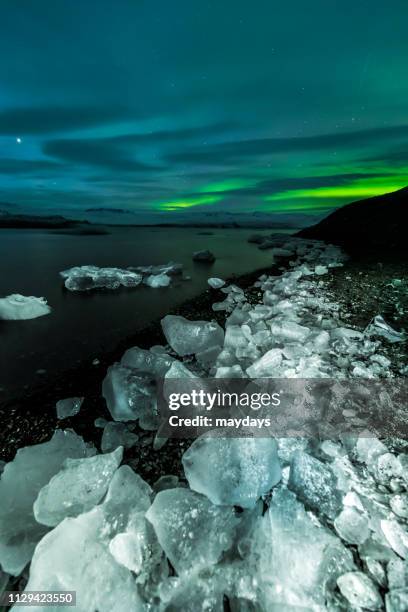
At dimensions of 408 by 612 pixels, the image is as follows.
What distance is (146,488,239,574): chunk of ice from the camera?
72 centimetres

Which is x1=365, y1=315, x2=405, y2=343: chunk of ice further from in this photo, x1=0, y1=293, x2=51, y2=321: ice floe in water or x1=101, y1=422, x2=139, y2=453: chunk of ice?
x1=0, y1=293, x2=51, y2=321: ice floe in water

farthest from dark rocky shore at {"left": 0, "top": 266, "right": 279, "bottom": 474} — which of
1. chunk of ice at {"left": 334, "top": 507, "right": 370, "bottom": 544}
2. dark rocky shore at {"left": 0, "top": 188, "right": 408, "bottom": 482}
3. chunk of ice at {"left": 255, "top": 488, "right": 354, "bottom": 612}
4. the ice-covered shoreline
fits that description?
chunk of ice at {"left": 334, "top": 507, "right": 370, "bottom": 544}

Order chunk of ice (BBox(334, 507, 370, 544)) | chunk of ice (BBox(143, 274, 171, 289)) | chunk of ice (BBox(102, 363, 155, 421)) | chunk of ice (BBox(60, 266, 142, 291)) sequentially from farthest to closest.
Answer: chunk of ice (BBox(143, 274, 171, 289))
chunk of ice (BBox(60, 266, 142, 291))
chunk of ice (BBox(102, 363, 155, 421))
chunk of ice (BBox(334, 507, 370, 544))

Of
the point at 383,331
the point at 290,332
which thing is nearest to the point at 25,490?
the point at 290,332

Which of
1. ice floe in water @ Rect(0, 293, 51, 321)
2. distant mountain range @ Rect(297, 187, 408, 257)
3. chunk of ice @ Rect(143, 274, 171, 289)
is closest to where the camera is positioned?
ice floe in water @ Rect(0, 293, 51, 321)

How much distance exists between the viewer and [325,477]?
91 centimetres

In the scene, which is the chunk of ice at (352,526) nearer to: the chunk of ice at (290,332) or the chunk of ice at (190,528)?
the chunk of ice at (190,528)

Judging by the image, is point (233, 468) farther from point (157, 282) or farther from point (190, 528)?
point (157, 282)

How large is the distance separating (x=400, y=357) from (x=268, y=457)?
4.27 feet

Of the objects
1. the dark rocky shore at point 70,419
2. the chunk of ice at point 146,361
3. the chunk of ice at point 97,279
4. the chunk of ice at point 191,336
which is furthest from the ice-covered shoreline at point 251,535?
the chunk of ice at point 97,279

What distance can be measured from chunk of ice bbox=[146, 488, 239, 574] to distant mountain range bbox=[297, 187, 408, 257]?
7.73 meters

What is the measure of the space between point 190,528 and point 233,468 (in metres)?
0.22

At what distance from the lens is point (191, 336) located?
1787mm

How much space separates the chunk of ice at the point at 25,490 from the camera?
0.73 meters
